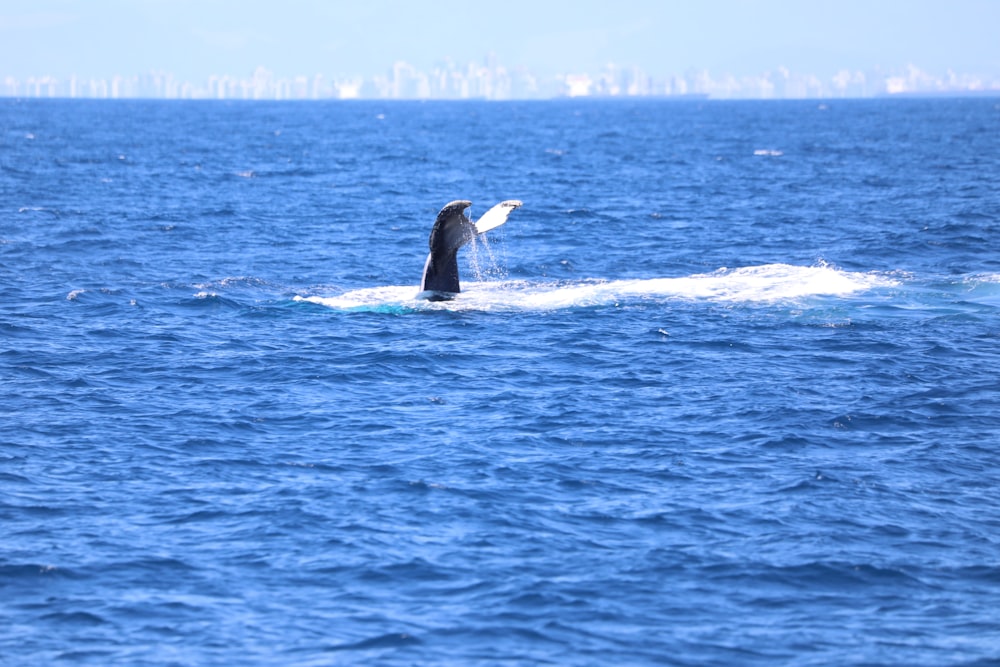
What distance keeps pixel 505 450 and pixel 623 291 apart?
12274 millimetres

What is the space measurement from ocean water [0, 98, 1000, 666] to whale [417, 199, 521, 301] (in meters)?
0.64

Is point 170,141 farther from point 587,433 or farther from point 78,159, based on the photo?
point 587,433

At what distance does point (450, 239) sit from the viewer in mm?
28109

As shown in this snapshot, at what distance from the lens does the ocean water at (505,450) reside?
45.0 feet

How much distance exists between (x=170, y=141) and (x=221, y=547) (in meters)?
94.6

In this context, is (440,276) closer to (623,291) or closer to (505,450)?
(623,291)

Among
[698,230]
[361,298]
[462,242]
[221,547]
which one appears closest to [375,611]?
[221,547]

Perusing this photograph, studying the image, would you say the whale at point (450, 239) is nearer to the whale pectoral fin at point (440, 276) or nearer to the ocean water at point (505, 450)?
the whale pectoral fin at point (440, 276)

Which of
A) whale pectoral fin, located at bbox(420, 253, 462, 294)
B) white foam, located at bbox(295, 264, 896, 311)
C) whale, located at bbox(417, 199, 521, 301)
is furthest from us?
white foam, located at bbox(295, 264, 896, 311)

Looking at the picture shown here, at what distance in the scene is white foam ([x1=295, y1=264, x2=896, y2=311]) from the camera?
29406mm

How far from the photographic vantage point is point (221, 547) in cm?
1552

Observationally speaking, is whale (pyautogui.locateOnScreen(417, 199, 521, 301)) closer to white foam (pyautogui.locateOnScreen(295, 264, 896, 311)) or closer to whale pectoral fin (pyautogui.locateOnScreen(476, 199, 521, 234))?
whale pectoral fin (pyautogui.locateOnScreen(476, 199, 521, 234))

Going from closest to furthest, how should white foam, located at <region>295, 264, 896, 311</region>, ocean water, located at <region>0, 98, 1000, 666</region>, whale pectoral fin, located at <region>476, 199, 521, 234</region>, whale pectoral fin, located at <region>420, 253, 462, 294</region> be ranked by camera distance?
ocean water, located at <region>0, 98, 1000, 666</region>, whale pectoral fin, located at <region>476, 199, 521, 234</region>, whale pectoral fin, located at <region>420, 253, 462, 294</region>, white foam, located at <region>295, 264, 896, 311</region>

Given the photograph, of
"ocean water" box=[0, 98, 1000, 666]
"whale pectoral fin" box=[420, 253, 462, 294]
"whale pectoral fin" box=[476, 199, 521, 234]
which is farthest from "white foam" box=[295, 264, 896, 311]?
"whale pectoral fin" box=[476, 199, 521, 234]
